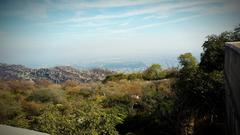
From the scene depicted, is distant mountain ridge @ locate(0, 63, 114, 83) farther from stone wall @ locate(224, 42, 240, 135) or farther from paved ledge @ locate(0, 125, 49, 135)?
paved ledge @ locate(0, 125, 49, 135)

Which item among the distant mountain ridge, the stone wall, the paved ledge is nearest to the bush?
the stone wall

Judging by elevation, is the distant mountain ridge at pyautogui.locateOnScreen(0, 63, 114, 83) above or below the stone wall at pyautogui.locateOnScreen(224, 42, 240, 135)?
below

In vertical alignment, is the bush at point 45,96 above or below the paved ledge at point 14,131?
below

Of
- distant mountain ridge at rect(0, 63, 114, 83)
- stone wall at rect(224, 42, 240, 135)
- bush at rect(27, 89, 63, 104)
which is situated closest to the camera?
stone wall at rect(224, 42, 240, 135)

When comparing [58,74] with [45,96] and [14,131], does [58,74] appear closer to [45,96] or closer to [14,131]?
[45,96]

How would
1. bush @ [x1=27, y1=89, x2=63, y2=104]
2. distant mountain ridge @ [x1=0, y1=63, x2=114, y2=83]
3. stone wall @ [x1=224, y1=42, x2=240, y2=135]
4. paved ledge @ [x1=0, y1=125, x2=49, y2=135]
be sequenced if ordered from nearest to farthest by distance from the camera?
1. paved ledge @ [x1=0, y1=125, x2=49, y2=135]
2. stone wall @ [x1=224, y1=42, x2=240, y2=135]
3. bush @ [x1=27, y1=89, x2=63, y2=104]
4. distant mountain ridge @ [x1=0, y1=63, x2=114, y2=83]

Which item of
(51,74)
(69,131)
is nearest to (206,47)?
(69,131)

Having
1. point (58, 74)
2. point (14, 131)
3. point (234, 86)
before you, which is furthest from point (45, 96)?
point (58, 74)

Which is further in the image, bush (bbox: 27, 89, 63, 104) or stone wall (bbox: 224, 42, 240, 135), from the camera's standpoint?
bush (bbox: 27, 89, 63, 104)

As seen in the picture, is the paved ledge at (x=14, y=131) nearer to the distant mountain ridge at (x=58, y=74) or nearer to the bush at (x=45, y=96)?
the bush at (x=45, y=96)

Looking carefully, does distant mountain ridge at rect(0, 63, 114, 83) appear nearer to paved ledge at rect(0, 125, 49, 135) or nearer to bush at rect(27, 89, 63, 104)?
bush at rect(27, 89, 63, 104)

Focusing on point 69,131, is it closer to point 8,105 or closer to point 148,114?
point 148,114

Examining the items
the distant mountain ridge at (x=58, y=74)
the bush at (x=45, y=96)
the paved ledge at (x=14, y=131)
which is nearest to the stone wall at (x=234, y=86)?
the paved ledge at (x=14, y=131)

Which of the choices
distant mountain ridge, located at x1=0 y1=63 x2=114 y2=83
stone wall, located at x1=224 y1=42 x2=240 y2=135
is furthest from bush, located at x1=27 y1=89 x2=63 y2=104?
distant mountain ridge, located at x1=0 y1=63 x2=114 y2=83
